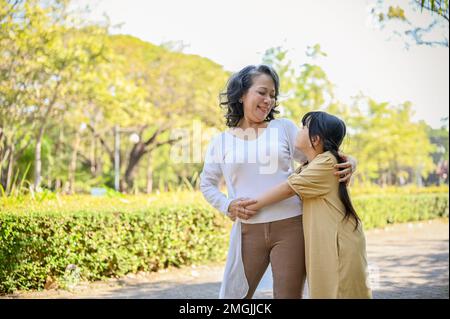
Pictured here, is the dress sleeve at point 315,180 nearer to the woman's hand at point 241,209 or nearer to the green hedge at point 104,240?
the woman's hand at point 241,209

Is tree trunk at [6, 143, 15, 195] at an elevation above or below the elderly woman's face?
below

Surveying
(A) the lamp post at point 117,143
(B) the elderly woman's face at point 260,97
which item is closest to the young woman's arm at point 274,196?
(B) the elderly woman's face at point 260,97

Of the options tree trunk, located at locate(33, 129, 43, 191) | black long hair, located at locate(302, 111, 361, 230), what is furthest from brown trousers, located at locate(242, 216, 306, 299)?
tree trunk, located at locate(33, 129, 43, 191)

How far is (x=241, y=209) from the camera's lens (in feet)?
7.10

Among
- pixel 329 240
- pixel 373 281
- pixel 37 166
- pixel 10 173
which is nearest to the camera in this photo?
pixel 329 240

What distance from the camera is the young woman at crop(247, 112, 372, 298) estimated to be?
197 centimetres

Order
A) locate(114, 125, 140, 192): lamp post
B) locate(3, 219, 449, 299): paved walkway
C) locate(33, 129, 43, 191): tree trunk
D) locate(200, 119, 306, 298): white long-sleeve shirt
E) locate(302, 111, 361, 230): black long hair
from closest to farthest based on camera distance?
locate(302, 111, 361, 230): black long hair < locate(200, 119, 306, 298): white long-sleeve shirt < locate(3, 219, 449, 299): paved walkway < locate(33, 129, 43, 191): tree trunk < locate(114, 125, 140, 192): lamp post

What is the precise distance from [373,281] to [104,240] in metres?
2.61

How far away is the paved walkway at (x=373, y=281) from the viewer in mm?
4414

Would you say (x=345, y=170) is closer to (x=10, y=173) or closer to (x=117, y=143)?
(x=10, y=173)

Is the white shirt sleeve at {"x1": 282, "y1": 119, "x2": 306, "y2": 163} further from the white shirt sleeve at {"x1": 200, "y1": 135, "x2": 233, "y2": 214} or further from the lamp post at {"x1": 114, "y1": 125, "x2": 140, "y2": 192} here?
the lamp post at {"x1": 114, "y1": 125, "x2": 140, "y2": 192}

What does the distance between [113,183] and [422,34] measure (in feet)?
45.9

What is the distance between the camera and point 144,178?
2423cm

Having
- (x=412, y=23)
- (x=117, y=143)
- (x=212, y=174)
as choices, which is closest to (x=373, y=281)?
(x=412, y=23)
